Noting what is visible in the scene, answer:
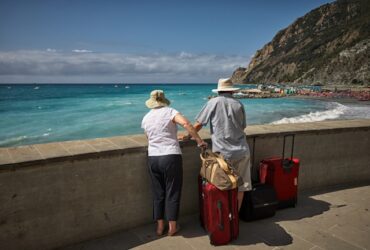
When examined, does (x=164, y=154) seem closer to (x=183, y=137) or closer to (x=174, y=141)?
(x=174, y=141)

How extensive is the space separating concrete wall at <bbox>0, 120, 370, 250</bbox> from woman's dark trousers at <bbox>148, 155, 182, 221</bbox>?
0.25 meters

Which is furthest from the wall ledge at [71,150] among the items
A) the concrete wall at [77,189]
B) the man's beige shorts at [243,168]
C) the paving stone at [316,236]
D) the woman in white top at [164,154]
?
the paving stone at [316,236]

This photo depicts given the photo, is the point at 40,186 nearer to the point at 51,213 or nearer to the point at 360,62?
the point at 51,213

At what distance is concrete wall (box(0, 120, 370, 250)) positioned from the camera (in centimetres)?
280

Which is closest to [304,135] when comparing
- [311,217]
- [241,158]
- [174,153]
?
[311,217]

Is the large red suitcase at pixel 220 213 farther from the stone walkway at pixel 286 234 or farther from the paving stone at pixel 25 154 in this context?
the paving stone at pixel 25 154

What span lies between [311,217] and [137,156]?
234 centimetres

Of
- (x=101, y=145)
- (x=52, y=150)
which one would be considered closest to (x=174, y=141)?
(x=101, y=145)

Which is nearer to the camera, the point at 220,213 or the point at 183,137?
the point at 220,213

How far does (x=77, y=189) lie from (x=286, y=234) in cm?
234

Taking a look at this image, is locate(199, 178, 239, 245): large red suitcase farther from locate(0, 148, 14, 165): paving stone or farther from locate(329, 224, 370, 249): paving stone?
locate(0, 148, 14, 165): paving stone

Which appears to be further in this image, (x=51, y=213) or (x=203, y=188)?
(x=203, y=188)

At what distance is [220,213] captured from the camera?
124 inches

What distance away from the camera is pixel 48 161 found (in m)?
2.87
